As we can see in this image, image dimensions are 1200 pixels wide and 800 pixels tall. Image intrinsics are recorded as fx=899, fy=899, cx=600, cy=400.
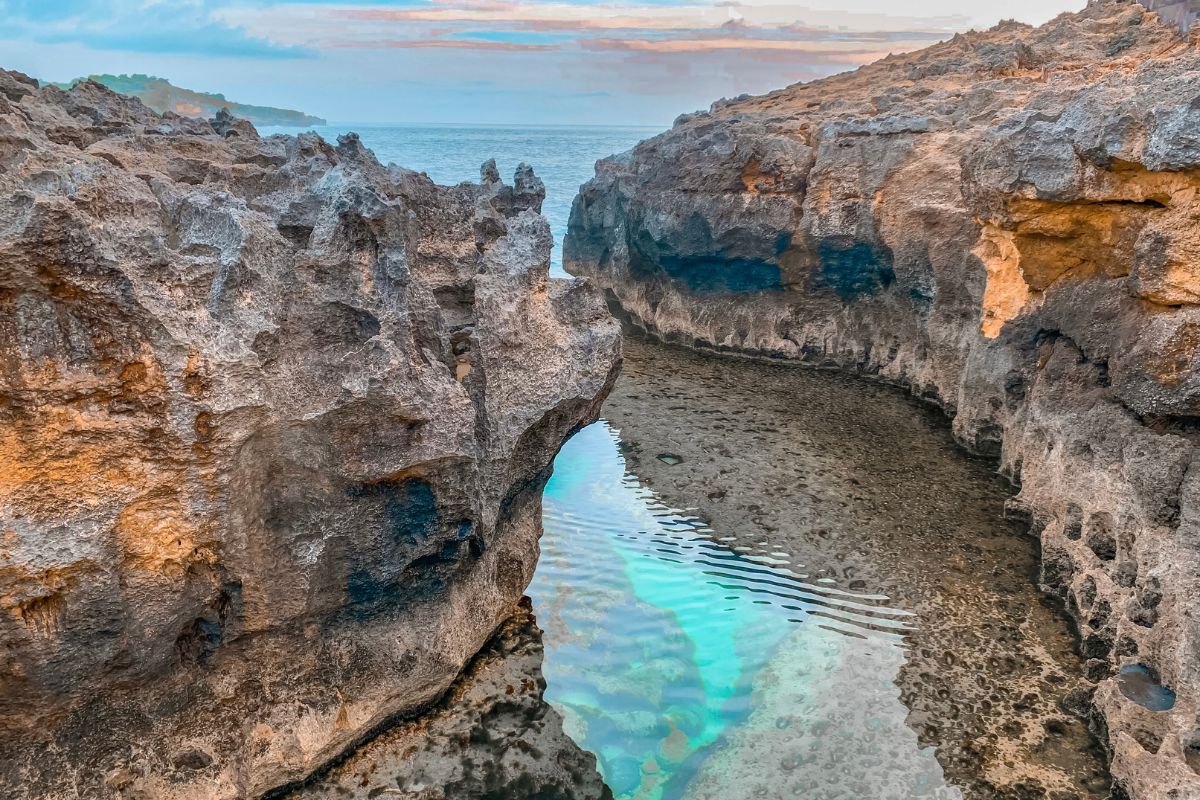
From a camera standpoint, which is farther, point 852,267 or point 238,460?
point 852,267

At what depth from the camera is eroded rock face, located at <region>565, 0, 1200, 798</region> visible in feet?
22.8

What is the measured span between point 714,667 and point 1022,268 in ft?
19.3

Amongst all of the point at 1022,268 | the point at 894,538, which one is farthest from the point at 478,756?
the point at 1022,268

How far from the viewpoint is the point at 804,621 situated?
8.56 metres

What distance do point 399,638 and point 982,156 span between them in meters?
8.09

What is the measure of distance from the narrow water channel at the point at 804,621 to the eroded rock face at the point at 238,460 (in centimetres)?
166

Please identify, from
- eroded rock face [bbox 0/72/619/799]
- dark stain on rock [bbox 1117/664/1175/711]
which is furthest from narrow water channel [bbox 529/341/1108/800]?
eroded rock face [bbox 0/72/619/799]

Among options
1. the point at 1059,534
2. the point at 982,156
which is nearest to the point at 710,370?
the point at 982,156

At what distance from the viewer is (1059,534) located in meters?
8.84

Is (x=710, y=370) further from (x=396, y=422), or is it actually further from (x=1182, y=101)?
(x=396, y=422)

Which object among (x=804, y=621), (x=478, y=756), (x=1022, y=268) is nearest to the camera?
(x=478, y=756)

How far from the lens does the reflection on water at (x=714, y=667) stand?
6.59 meters

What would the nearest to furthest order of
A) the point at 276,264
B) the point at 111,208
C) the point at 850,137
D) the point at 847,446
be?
1. the point at 111,208
2. the point at 276,264
3. the point at 847,446
4. the point at 850,137

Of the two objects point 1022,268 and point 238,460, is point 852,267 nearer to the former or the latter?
point 1022,268
